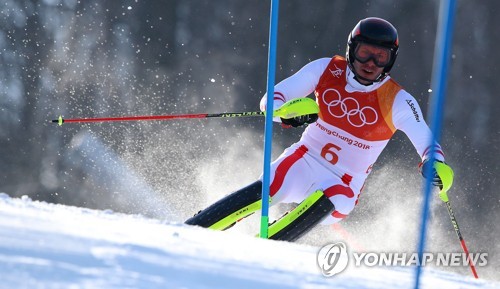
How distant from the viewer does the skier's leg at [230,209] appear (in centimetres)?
363

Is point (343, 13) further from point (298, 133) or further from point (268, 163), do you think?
point (268, 163)

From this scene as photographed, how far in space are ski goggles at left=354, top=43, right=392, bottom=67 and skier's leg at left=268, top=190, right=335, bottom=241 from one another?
2.48 ft

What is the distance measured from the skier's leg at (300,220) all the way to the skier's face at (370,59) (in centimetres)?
69

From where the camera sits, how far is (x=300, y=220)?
373cm

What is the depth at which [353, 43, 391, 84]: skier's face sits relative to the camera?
155 inches

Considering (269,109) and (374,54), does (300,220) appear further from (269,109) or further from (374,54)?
(374,54)

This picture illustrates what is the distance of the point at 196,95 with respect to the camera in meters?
10.7

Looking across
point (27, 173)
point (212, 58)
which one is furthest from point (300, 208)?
point (27, 173)

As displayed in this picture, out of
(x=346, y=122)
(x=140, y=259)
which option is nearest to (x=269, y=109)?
(x=346, y=122)

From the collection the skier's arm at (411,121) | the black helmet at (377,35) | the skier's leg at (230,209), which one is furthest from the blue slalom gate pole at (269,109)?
the skier's arm at (411,121)

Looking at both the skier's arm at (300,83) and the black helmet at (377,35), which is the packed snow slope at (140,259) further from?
the black helmet at (377,35)

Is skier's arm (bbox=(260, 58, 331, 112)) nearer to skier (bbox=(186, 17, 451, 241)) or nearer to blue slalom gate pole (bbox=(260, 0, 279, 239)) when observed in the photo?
skier (bbox=(186, 17, 451, 241))

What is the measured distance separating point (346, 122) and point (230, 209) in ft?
2.64

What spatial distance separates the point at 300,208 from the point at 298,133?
6739mm
